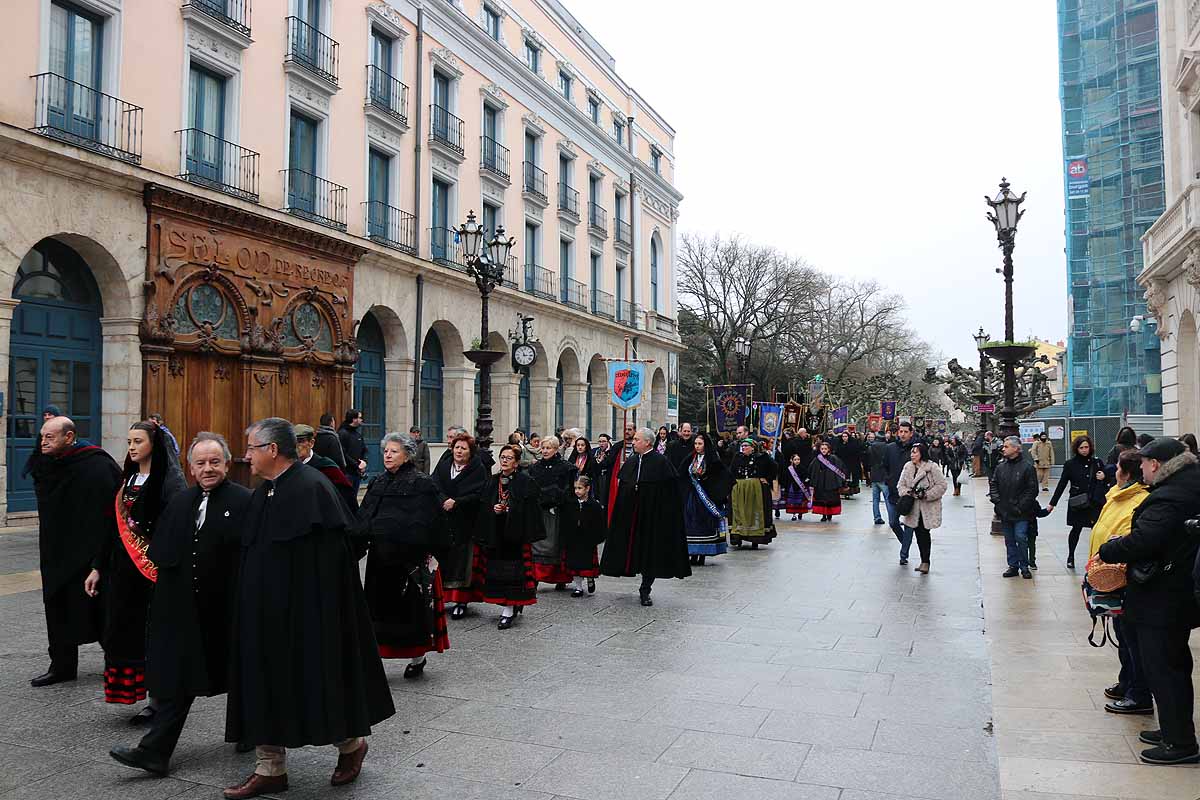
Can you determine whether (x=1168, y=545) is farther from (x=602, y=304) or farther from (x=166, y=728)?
(x=602, y=304)

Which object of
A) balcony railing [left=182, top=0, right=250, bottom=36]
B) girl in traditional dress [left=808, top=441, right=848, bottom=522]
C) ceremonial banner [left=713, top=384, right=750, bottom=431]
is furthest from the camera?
ceremonial banner [left=713, top=384, right=750, bottom=431]

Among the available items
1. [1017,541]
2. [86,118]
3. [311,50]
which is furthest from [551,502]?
[311,50]

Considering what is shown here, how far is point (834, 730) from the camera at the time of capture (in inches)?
212

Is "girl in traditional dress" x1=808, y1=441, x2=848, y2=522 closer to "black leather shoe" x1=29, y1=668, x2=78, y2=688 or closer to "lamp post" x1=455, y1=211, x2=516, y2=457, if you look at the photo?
"lamp post" x1=455, y1=211, x2=516, y2=457

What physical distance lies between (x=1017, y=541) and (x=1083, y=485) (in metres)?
1.37

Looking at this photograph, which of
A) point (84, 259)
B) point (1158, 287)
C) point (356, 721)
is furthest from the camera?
point (1158, 287)

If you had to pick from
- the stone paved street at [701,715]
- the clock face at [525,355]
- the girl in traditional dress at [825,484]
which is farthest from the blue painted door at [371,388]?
the stone paved street at [701,715]

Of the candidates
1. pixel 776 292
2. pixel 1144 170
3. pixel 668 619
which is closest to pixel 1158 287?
pixel 1144 170

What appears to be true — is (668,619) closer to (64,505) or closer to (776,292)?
(64,505)

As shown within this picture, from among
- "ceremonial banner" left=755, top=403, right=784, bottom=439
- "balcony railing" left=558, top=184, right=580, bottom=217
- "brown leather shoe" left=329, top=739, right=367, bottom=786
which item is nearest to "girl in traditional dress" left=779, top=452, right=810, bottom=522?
"ceremonial banner" left=755, top=403, right=784, bottom=439

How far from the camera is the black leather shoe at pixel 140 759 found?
446 cm

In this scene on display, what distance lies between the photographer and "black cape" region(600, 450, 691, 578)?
9805 millimetres

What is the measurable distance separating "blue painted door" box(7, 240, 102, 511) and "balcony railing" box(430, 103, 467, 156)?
11.5 meters

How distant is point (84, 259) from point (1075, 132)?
39.6m
